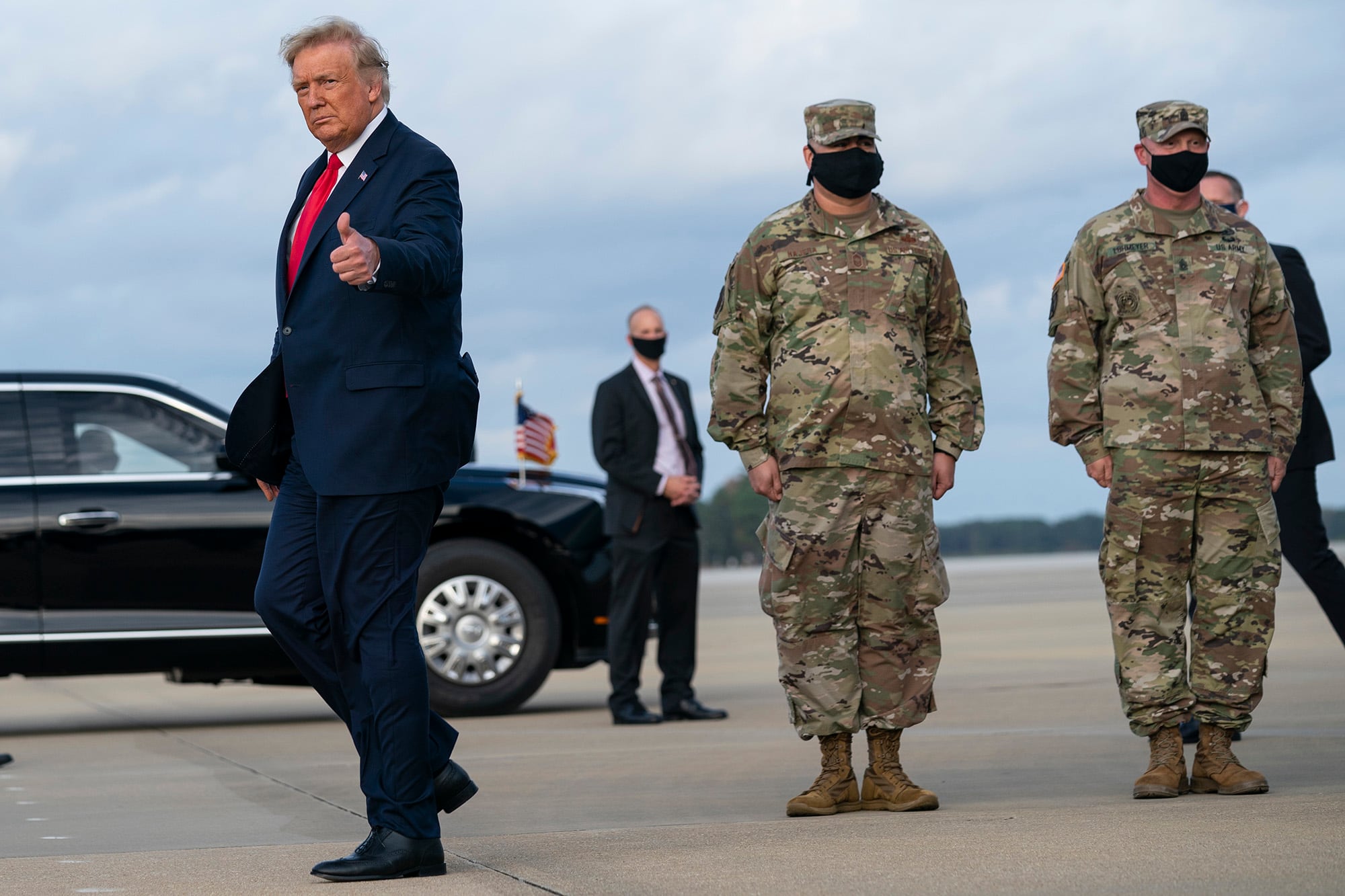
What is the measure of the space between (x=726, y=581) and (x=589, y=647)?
70.8ft

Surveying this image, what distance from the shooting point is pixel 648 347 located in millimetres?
9164

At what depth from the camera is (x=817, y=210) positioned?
5.22 m

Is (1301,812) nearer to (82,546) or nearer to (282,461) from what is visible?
(282,461)

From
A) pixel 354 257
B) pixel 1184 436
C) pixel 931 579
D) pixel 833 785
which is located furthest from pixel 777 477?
pixel 354 257

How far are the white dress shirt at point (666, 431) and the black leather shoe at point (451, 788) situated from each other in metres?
4.50

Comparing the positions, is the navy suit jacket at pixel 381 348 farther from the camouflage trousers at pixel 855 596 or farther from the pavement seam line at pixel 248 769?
the camouflage trousers at pixel 855 596

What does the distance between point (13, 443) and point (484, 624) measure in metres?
2.43

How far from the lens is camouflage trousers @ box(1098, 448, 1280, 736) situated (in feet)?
17.1

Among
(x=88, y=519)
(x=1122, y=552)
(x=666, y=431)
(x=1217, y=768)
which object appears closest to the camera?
(x=1217, y=768)

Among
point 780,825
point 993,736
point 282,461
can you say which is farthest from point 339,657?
point 993,736

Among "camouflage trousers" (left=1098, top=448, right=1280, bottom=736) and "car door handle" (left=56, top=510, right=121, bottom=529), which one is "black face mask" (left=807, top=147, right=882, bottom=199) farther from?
"car door handle" (left=56, top=510, right=121, bottom=529)

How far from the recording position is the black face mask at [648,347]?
9164mm

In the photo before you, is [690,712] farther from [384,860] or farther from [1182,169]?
[384,860]

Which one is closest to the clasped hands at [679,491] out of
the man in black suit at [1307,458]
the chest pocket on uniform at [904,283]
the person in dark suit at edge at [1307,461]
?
the person in dark suit at edge at [1307,461]
